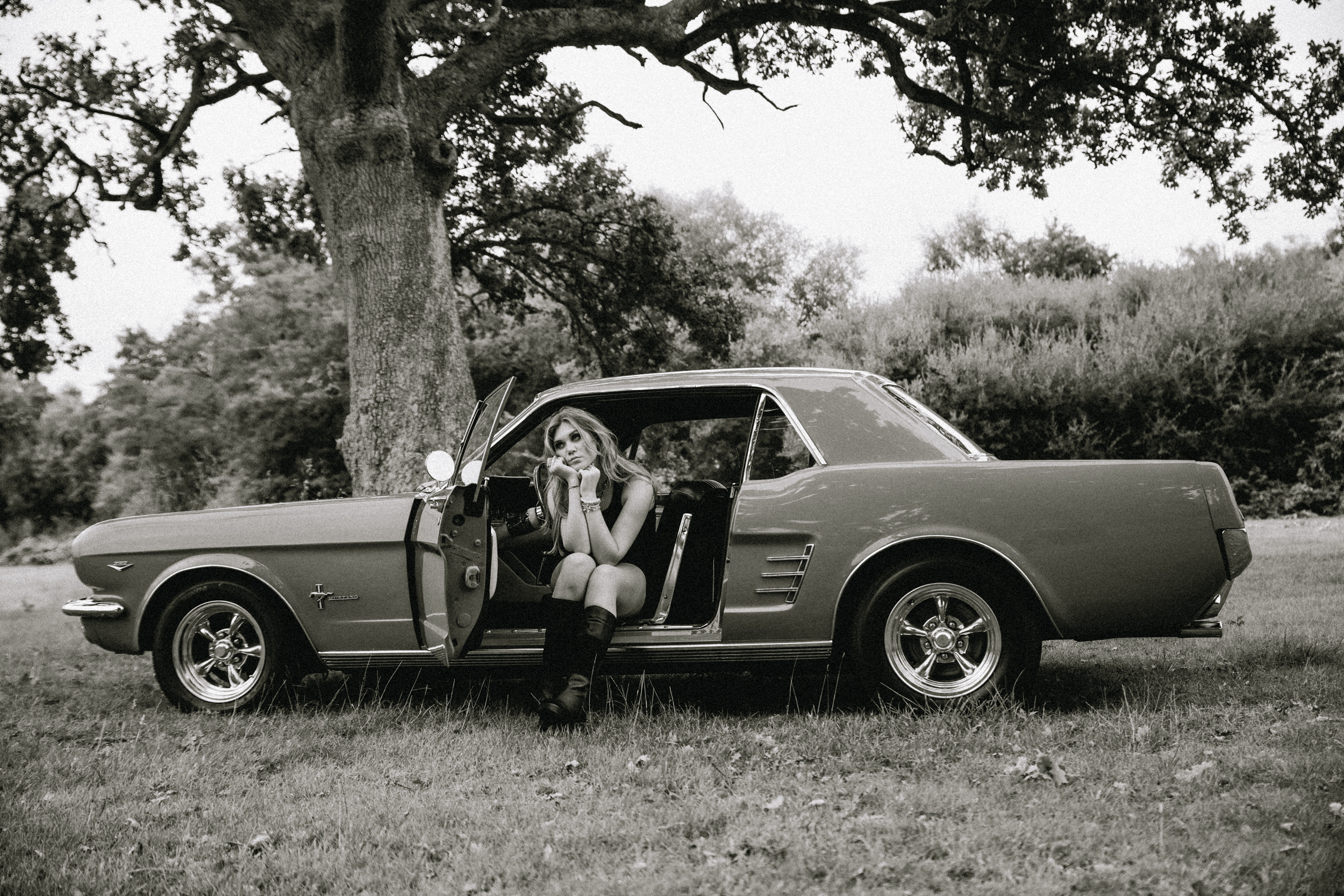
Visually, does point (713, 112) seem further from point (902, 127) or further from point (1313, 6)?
point (1313, 6)

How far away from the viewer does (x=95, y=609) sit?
5301 mm

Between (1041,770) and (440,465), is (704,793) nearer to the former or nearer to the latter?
(1041,770)

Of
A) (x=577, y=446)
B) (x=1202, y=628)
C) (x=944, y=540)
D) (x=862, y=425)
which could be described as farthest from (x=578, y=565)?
(x=1202, y=628)

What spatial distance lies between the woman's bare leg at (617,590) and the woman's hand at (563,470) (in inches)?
16.6

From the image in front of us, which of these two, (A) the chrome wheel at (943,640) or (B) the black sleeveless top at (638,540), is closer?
(A) the chrome wheel at (943,640)

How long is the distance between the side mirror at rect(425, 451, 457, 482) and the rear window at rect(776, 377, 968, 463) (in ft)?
5.37

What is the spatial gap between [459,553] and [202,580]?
172 centimetres

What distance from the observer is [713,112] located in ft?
40.6

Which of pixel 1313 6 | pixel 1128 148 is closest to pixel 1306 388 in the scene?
pixel 1128 148

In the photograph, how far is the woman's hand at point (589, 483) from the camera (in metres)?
4.75

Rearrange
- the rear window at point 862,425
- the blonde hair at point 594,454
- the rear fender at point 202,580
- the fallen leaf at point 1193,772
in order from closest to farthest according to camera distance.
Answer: the fallen leaf at point 1193,772 → the rear window at point 862,425 → the blonde hair at point 594,454 → the rear fender at point 202,580

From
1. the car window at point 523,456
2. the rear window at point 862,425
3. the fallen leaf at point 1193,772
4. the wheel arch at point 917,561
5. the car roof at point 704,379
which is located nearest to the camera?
the fallen leaf at point 1193,772

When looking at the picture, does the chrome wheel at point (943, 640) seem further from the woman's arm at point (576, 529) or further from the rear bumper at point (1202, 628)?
the woman's arm at point (576, 529)

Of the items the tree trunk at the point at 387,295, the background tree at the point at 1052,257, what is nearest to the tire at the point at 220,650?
the tree trunk at the point at 387,295
